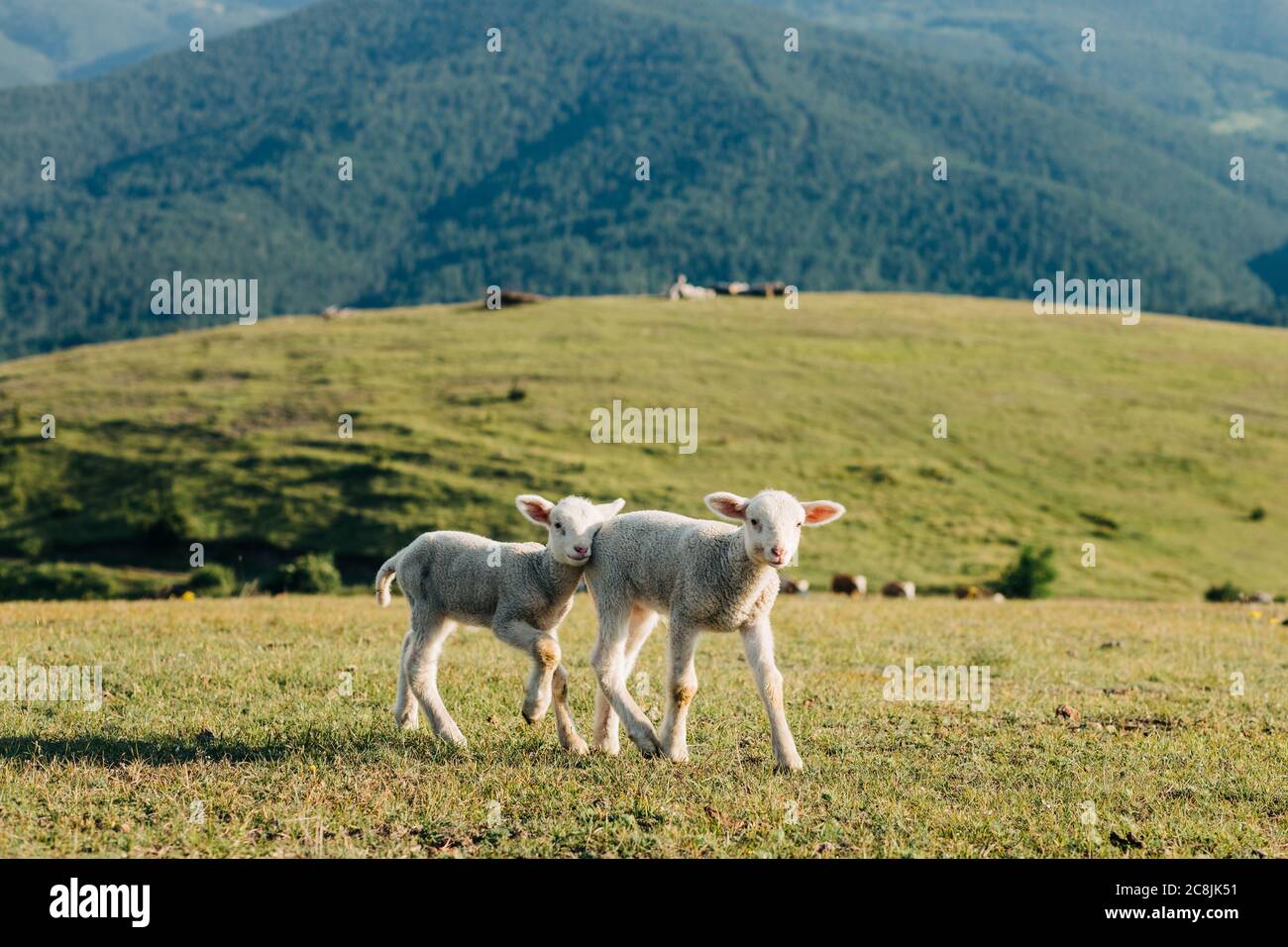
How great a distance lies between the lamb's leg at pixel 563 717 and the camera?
11.5 metres

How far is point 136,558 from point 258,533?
4.98m

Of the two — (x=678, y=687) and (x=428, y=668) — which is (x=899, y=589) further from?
(x=678, y=687)

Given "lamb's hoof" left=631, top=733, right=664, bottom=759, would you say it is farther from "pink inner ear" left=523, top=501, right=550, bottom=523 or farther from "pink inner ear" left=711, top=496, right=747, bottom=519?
"pink inner ear" left=523, top=501, right=550, bottom=523

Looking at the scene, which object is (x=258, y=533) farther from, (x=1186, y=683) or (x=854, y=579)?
(x=1186, y=683)

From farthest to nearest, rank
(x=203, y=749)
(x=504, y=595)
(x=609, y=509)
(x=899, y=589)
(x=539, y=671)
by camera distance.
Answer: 1. (x=899, y=589)
2. (x=609, y=509)
3. (x=504, y=595)
4. (x=539, y=671)
5. (x=203, y=749)

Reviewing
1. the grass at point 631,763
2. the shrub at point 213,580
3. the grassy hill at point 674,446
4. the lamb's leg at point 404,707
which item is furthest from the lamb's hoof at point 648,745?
the grassy hill at point 674,446

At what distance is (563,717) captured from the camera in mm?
11562

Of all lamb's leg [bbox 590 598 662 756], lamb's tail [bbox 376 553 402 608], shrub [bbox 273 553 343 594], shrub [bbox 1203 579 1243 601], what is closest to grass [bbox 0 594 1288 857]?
lamb's leg [bbox 590 598 662 756]

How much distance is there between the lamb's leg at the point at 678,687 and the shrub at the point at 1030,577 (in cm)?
3314

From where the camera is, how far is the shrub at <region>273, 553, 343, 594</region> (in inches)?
1628

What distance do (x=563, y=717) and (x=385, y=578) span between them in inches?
120

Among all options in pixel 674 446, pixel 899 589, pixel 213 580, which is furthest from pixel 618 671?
pixel 674 446
